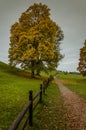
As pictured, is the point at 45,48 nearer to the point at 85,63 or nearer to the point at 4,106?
the point at 85,63

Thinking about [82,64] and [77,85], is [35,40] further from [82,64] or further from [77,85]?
[82,64]

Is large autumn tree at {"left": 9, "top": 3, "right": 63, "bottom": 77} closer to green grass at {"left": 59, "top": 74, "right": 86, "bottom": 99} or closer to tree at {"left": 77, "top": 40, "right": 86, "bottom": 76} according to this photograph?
green grass at {"left": 59, "top": 74, "right": 86, "bottom": 99}

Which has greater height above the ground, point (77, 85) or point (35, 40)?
point (35, 40)

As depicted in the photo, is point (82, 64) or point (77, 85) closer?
point (77, 85)

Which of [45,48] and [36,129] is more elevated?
[45,48]

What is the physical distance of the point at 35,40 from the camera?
161 feet

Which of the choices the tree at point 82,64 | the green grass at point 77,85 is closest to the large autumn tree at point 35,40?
the green grass at point 77,85

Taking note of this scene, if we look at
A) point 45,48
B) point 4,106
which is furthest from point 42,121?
point 45,48

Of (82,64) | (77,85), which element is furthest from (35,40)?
(82,64)

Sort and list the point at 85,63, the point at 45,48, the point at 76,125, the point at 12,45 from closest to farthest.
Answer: the point at 76,125 → the point at 45,48 → the point at 12,45 → the point at 85,63

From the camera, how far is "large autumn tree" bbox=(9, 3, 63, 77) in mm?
47562

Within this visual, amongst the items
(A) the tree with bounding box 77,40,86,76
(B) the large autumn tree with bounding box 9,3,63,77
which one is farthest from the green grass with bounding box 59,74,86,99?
(B) the large autumn tree with bounding box 9,3,63,77

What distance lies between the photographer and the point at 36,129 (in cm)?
1124

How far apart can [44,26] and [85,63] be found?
26489 mm
